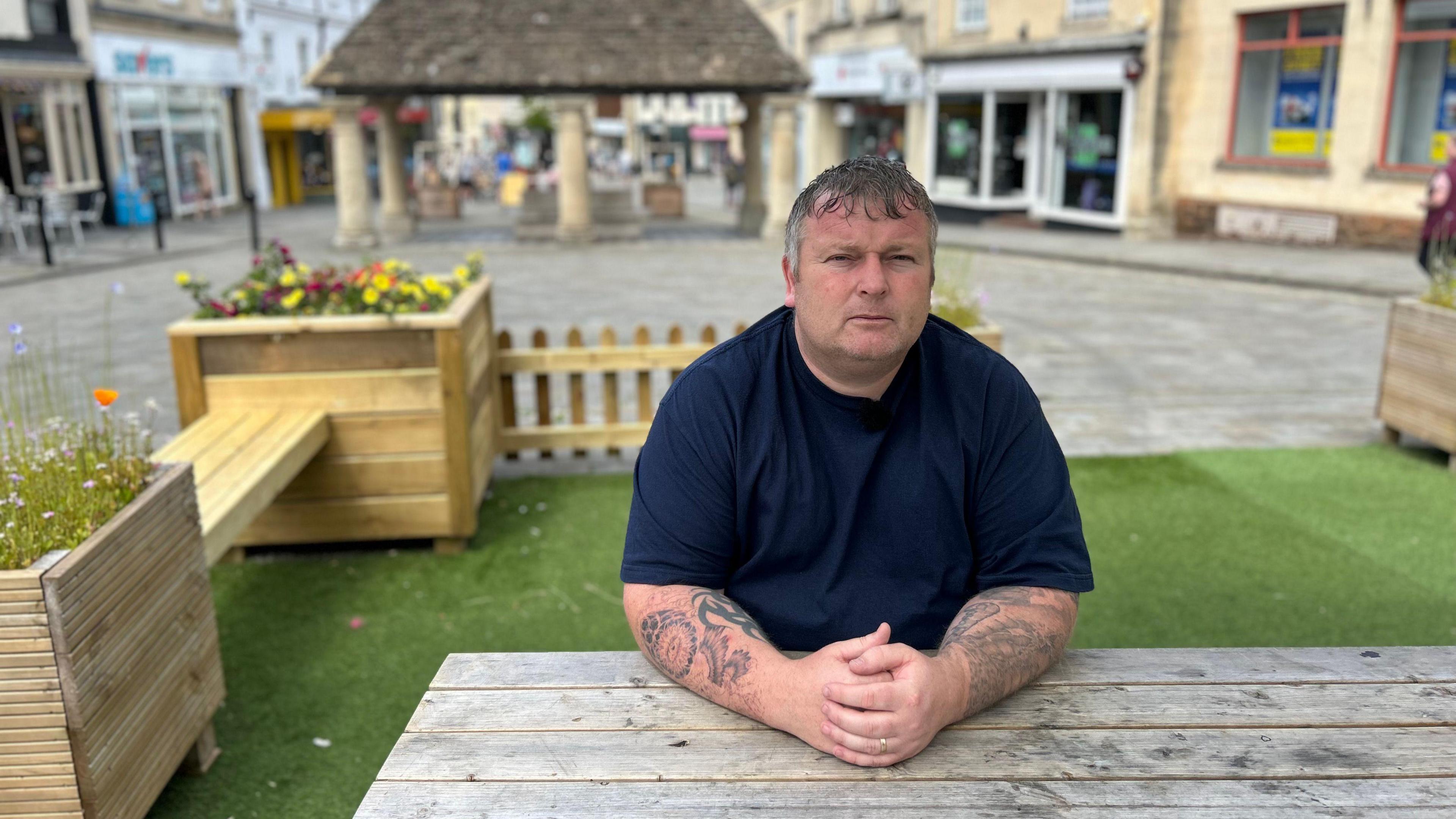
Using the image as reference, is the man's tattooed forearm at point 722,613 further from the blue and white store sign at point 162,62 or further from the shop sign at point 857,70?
the blue and white store sign at point 162,62

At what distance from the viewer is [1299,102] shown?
757 inches

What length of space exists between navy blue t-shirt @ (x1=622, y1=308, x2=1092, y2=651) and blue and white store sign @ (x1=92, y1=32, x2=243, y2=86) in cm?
2748

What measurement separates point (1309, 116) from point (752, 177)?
416 inches

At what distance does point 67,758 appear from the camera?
2.92 metres

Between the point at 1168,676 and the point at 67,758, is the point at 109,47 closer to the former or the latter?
the point at 67,758

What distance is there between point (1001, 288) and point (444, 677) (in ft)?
46.0

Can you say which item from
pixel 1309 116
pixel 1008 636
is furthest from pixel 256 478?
pixel 1309 116

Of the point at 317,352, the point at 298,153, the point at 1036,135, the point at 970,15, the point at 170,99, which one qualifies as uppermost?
the point at 970,15

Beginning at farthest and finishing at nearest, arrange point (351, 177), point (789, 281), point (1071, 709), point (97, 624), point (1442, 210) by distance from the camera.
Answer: point (351, 177) → point (1442, 210) → point (97, 624) → point (789, 281) → point (1071, 709)

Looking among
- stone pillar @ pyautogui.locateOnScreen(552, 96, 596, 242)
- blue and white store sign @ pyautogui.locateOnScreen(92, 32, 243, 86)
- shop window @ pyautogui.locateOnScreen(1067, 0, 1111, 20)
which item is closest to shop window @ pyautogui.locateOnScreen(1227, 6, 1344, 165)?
shop window @ pyautogui.locateOnScreen(1067, 0, 1111, 20)

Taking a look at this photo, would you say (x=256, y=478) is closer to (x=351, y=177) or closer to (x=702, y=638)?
(x=702, y=638)

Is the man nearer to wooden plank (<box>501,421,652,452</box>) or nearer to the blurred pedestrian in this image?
wooden plank (<box>501,421,652,452</box>)

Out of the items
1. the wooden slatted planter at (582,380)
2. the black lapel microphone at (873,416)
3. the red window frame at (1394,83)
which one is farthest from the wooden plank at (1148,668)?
the red window frame at (1394,83)

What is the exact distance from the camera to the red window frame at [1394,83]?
16.8 meters
